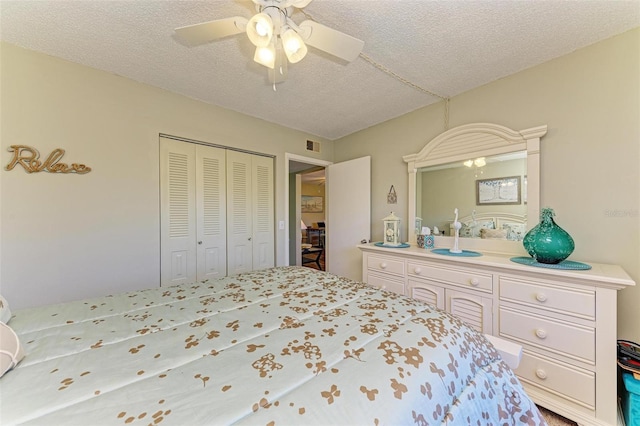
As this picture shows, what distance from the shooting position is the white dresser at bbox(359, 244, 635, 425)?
136 cm

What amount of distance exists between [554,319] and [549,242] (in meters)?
0.48

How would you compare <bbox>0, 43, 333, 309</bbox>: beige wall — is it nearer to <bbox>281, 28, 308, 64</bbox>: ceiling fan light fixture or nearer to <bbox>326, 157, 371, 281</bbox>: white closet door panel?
<bbox>281, 28, 308, 64</bbox>: ceiling fan light fixture

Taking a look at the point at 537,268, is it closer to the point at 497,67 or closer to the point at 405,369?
the point at 405,369

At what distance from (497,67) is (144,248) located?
3393mm

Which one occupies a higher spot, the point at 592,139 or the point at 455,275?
the point at 592,139

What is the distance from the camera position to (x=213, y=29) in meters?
1.30

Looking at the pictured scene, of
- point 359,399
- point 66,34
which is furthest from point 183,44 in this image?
point 359,399

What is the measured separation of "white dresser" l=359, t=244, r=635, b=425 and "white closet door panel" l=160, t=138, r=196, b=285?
8.02 ft

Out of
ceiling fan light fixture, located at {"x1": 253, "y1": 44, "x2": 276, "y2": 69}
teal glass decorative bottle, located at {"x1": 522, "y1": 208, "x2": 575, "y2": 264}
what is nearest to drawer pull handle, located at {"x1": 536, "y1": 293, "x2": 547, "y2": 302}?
teal glass decorative bottle, located at {"x1": 522, "y1": 208, "x2": 575, "y2": 264}

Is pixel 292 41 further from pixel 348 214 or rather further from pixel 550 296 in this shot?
pixel 348 214

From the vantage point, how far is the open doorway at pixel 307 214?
15.2ft

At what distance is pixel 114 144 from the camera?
2.08m

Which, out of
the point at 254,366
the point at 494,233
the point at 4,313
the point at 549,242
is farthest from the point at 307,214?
the point at 254,366

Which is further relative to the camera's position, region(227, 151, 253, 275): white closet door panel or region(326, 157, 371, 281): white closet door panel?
region(326, 157, 371, 281): white closet door panel
